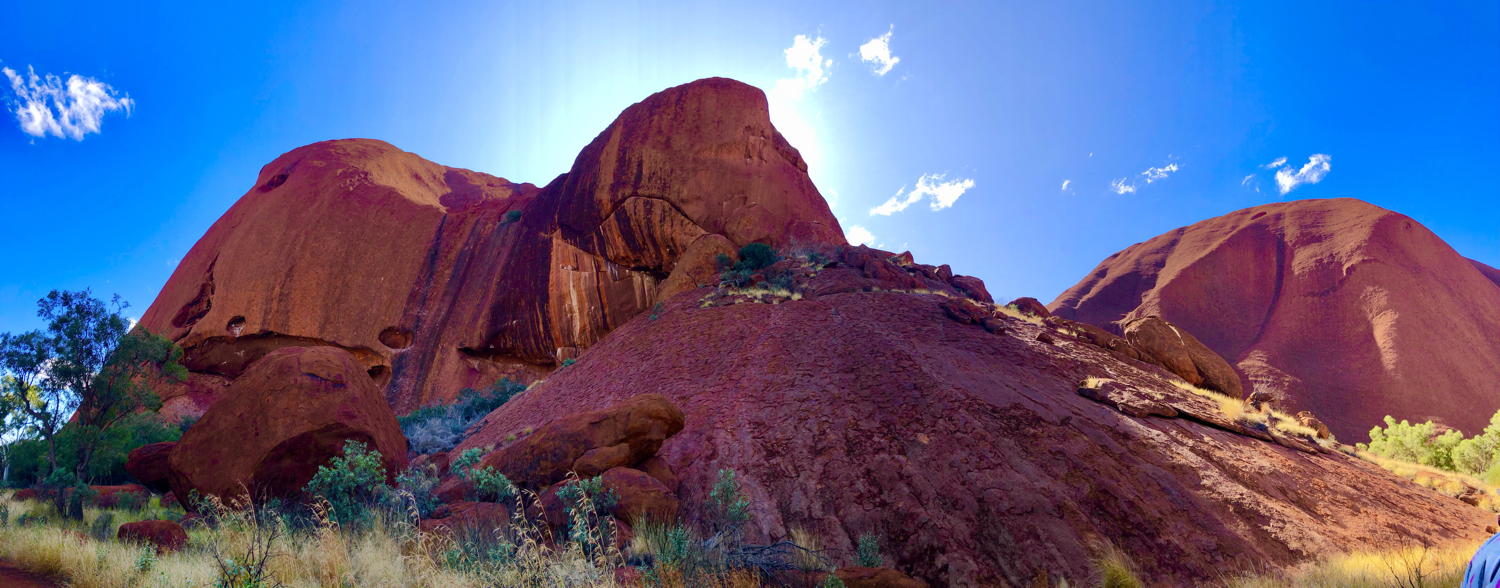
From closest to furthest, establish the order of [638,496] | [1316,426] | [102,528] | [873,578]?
[873,578]
[638,496]
[102,528]
[1316,426]

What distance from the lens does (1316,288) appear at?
110 feet

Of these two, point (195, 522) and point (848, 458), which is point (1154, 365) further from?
point (195, 522)

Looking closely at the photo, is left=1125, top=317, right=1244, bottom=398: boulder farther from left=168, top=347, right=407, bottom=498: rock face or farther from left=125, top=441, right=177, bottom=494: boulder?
left=125, top=441, right=177, bottom=494: boulder

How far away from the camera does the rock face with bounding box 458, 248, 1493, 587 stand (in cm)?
752

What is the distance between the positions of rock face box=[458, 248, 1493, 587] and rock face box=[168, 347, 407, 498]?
134 inches

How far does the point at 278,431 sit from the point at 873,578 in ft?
26.8

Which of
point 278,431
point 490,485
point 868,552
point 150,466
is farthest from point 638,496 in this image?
point 150,466

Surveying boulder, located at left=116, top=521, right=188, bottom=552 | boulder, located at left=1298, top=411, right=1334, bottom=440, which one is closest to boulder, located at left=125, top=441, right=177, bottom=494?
boulder, located at left=116, top=521, right=188, bottom=552

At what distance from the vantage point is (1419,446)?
18.2 metres

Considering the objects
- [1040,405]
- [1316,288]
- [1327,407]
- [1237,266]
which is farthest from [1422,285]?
[1040,405]

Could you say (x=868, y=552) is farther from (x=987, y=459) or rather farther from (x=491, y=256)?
(x=491, y=256)

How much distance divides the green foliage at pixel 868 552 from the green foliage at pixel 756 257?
1618 cm

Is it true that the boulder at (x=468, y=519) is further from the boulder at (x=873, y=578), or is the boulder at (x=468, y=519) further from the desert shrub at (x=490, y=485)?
the boulder at (x=873, y=578)

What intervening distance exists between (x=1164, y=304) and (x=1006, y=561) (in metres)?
36.7
